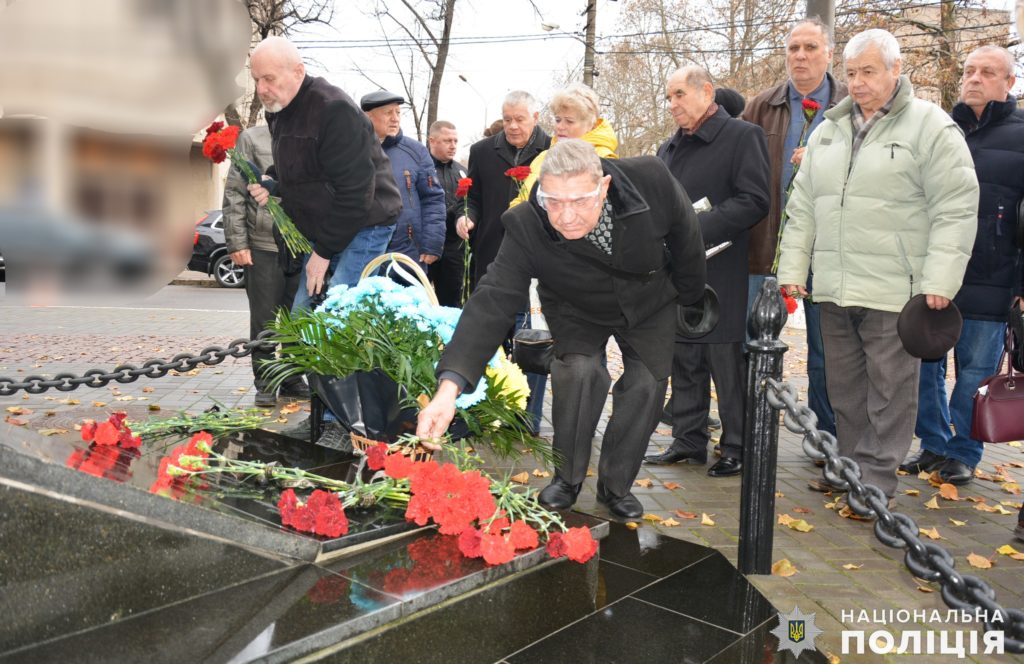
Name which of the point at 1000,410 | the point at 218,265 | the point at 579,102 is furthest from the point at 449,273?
the point at 218,265

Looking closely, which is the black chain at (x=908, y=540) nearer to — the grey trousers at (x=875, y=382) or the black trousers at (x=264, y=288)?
the grey trousers at (x=875, y=382)

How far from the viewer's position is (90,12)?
68cm

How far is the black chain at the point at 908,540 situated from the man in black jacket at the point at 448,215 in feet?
14.4

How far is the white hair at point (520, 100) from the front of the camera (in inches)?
231

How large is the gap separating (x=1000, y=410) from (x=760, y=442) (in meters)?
1.45

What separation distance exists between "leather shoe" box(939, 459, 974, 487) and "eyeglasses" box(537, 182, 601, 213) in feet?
9.71

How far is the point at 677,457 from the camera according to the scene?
17.2 feet

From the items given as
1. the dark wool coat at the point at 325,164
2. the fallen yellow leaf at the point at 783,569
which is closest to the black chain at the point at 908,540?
the fallen yellow leaf at the point at 783,569

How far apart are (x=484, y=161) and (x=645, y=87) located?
1075 inches

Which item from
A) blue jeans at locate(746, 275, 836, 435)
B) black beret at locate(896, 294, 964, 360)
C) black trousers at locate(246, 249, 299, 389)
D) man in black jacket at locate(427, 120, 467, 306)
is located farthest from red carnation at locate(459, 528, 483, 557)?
man in black jacket at locate(427, 120, 467, 306)

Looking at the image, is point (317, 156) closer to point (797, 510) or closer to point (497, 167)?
point (497, 167)

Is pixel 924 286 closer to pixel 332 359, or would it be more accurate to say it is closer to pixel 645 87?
pixel 332 359

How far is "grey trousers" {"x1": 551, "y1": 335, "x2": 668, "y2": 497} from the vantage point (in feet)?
13.5

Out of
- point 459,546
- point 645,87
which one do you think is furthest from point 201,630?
point 645,87
